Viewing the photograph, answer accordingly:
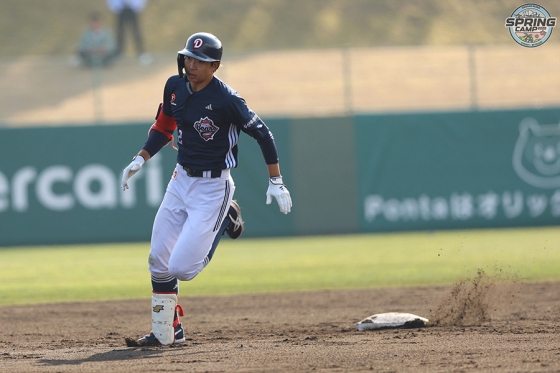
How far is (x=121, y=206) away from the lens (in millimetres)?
17375

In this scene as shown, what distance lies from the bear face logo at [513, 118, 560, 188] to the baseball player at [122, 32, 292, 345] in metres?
12.4

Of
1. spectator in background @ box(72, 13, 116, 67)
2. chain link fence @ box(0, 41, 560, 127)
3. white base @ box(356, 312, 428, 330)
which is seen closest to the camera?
white base @ box(356, 312, 428, 330)

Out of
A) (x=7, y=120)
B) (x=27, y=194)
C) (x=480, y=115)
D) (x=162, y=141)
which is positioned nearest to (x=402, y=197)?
(x=480, y=115)

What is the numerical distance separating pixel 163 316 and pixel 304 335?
1.29m

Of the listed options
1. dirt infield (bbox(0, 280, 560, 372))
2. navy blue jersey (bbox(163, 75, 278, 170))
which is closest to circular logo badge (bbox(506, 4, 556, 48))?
dirt infield (bbox(0, 280, 560, 372))

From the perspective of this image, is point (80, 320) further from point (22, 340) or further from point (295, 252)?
point (295, 252)

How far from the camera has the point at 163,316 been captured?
6.94 metres

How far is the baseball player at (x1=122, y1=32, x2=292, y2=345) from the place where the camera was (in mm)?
6766

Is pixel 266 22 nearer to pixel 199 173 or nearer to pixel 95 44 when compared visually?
pixel 95 44

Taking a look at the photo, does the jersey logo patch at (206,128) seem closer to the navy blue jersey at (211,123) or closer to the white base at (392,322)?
the navy blue jersey at (211,123)

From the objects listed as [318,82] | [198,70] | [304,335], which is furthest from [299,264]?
[318,82]

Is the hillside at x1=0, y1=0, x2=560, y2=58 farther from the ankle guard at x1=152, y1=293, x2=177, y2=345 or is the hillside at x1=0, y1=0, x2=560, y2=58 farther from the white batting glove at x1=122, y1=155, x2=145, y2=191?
the ankle guard at x1=152, y1=293, x2=177, y2=345

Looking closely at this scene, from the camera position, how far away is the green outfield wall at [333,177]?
1727cm

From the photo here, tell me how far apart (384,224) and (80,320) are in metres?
9.91
